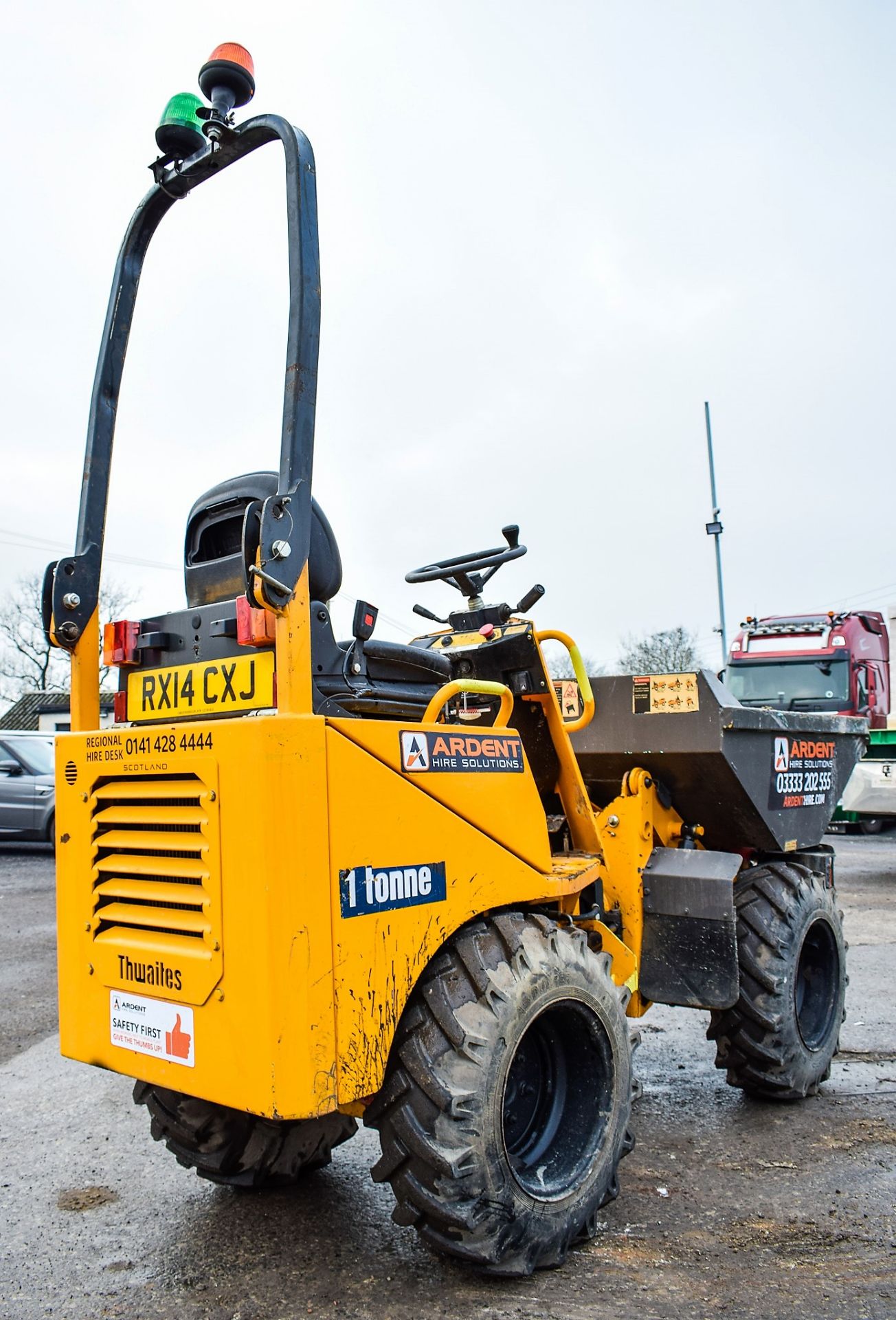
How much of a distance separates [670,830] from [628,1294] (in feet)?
6.88

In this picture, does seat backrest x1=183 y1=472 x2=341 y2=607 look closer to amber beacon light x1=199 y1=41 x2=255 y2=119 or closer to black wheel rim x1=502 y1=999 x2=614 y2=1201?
A: amber beacon light x1=199 y1=41 x2=255 y2=119

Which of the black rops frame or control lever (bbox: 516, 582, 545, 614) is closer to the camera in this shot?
the black rops frame

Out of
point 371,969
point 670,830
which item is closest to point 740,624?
point 670,830

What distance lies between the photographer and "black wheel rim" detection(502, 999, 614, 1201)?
313cm

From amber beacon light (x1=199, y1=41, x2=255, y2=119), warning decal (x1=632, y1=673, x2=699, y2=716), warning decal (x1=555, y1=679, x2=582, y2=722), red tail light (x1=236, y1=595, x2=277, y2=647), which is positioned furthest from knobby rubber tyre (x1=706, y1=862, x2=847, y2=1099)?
amber beacon light (x1=199, y1=41, x2=255, y2=119)

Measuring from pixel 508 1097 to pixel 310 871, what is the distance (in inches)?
49.9

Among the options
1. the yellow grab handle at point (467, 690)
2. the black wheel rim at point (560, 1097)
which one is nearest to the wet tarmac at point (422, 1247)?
the black wheel rim at point (560, 1097)

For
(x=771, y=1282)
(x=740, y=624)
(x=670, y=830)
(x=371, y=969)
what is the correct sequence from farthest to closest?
(x=740, y=624) < (x=670, y=830) < (x=771, y=1282) < (x=371, y=969)

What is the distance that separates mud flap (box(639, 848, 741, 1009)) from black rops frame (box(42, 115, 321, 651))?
2.37 meters

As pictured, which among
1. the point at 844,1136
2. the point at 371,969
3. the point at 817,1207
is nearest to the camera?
the point at 371,969

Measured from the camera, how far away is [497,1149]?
276 centimetres

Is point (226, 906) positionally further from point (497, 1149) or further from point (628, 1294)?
point (628, 1294)

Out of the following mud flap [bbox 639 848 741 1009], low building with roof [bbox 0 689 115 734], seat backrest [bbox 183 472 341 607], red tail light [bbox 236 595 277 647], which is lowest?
mud flap [bbox 639 848 741 1009]

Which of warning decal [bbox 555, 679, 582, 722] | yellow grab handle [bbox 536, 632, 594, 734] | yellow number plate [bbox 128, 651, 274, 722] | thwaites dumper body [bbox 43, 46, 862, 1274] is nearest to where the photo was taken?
thwaites dumper body [bbox 43, 46, 862, 1274]
